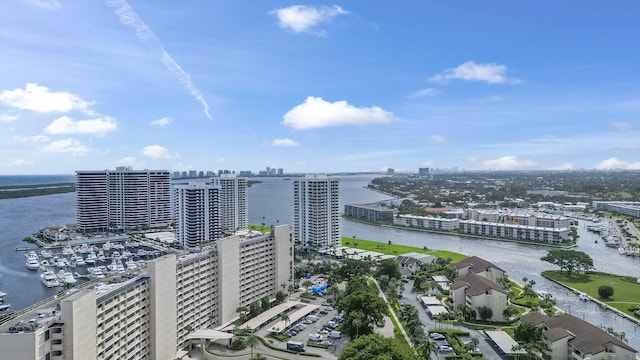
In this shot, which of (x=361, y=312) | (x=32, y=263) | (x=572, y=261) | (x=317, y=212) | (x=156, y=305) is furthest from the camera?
(x=317, y=212)

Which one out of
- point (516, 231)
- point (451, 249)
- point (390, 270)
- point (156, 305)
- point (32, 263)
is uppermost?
point (156, 305)

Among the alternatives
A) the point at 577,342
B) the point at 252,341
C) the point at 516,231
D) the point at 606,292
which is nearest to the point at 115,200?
the point at 252,341

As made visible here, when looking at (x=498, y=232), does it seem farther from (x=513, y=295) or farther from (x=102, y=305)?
(x=102, y=305)

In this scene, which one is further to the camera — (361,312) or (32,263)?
(32,263)

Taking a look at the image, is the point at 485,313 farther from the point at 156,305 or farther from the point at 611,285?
the point at 156,305

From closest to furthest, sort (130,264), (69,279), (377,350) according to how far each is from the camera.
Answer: (377,350) → (69,279) → (130,264)

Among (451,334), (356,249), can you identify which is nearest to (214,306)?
(451,334)
